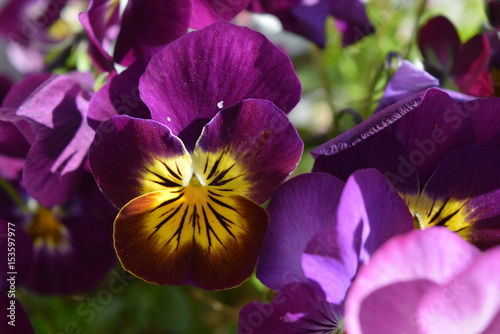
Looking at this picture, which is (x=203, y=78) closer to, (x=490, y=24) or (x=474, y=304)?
(x=474, y=304)

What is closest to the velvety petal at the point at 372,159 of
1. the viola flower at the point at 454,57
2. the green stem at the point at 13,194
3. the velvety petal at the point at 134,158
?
the velvety petal at the point at 134,158

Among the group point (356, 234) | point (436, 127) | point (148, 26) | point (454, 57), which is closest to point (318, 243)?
point (356, 234)

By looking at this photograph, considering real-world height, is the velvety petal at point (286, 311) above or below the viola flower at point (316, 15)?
below

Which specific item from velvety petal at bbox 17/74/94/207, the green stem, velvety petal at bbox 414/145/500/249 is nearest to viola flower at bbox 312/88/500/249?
velvety petal at bbox 414/145/500/249

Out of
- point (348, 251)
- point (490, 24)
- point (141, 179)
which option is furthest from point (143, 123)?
point (490, 24)

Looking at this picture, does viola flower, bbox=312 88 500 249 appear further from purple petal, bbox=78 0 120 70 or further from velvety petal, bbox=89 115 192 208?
purple petal, bbox=78 0 120 70

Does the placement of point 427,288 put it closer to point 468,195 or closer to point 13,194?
point 468,195

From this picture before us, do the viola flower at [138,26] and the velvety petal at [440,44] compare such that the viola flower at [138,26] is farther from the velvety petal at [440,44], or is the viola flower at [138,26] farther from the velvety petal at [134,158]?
the velvety petal at [440,44]
